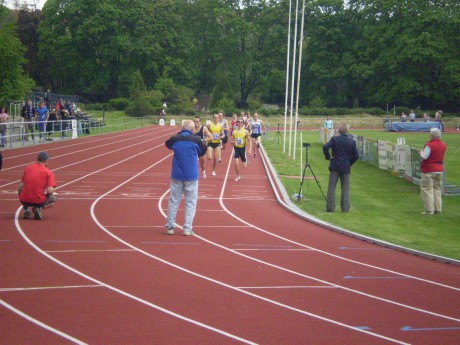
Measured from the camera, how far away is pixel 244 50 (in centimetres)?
10056

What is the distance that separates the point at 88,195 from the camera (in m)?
17.7

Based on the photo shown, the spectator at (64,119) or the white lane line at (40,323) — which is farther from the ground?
the spectator at (64,119)

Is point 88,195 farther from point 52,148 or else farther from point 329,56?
point 329,56

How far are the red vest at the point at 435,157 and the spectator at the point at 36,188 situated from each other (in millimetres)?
8132

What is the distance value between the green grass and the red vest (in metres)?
1.06

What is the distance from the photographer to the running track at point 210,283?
678cm

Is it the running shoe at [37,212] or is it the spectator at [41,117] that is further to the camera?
the spectator at [41,117]

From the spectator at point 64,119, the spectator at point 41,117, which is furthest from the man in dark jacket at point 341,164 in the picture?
the spectator at point 64,119

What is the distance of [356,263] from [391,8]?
78.0 metres

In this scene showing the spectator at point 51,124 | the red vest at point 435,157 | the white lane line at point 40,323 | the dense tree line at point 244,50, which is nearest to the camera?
the white lane line at point 40,323

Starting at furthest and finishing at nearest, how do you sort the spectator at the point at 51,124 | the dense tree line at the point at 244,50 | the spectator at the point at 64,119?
the dense tree line at the point at 244,50 < the spectator at the point at 64,119 < the spectator at the point at 51,124

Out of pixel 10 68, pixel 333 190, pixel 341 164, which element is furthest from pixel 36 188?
pixel 10 68

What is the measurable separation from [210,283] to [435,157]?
8791 millimetres

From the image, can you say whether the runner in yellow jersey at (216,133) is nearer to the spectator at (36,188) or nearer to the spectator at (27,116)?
the spectator at (36,188)
